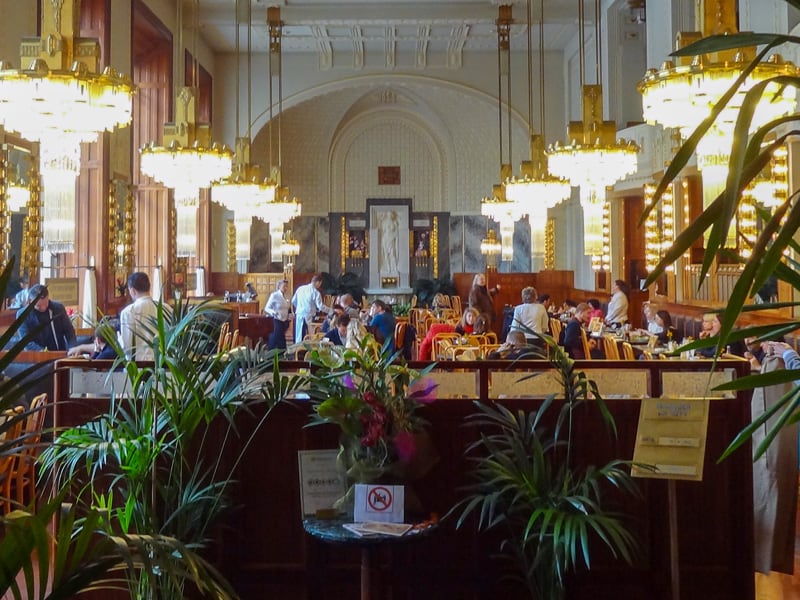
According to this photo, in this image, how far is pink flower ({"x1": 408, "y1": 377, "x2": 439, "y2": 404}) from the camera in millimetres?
3938

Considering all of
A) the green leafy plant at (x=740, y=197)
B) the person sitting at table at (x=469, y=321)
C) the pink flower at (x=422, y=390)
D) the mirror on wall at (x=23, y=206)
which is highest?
the mirror on wall at (x=23, y=206)

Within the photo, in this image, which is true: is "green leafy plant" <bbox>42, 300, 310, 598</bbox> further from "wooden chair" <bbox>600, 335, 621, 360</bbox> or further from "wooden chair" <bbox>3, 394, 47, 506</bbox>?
"wooden chair" <bbox>600, 335, 621, 360</bbox>

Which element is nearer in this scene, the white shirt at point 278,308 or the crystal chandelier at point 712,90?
the crystal chandelier at point 712,90

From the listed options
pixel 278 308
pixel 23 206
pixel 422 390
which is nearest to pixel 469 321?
pixel 278 308

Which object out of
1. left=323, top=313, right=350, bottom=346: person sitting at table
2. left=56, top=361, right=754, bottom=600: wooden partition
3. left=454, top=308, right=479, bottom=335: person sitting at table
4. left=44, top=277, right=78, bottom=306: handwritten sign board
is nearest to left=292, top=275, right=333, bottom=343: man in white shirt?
left=454, top=308, right=479, bottom=335: person sitting at table

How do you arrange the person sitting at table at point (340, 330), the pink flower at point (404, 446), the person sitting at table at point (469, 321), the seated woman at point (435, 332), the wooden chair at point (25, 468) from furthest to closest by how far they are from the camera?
the person sitting at table at point (469, 321) < the person sitting at table at point (340, 330) < the seated woman at point (435, 332) < the wooden chair at point (25, 468) < the pink flower at point (404, 446)

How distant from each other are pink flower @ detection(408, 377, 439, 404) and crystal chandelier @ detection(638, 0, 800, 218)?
6.24 feet

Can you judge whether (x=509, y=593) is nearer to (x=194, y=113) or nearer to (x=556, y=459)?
(x=556, y=459)

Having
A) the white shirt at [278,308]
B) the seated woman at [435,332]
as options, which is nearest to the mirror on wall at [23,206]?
the white shirt at [278,308]

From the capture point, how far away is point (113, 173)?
1345 centimetres

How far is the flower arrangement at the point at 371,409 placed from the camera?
3670 millimetres

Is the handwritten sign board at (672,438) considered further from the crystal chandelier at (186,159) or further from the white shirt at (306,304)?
the white shirt at (306,304)

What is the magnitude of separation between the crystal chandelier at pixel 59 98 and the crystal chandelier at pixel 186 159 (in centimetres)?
220

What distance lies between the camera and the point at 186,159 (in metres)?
7.73
